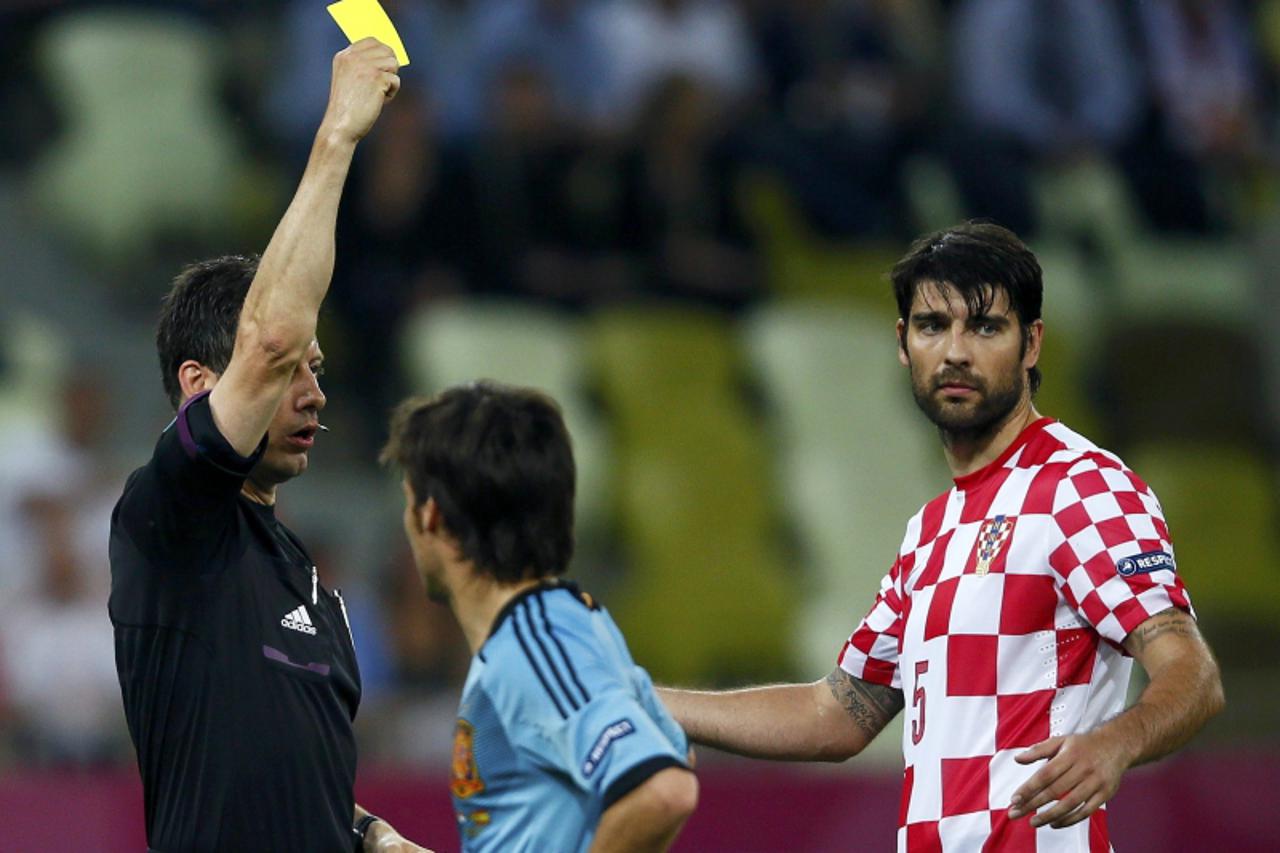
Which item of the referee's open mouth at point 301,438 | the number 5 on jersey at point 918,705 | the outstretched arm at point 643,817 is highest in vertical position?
the referee's open mouth at point 301,438

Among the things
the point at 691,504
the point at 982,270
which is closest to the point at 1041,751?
the point at 982,270

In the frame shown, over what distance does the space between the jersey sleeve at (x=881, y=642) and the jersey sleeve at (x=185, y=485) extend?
4.48 ft

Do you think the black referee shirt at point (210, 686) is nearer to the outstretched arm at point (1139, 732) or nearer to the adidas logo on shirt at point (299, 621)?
the adidas logo on shirt at point (299, 621)

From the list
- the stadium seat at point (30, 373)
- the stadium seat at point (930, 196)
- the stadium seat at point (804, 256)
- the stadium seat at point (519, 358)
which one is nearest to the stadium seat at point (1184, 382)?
the stadium seat at point (930, 196)

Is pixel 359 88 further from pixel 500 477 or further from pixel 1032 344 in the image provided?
pixel 1032 344

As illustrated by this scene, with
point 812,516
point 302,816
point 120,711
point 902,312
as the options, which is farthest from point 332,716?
point 812,516

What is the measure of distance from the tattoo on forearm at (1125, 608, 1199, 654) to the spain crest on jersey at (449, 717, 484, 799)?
115 cm

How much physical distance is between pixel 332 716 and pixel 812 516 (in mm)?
5898

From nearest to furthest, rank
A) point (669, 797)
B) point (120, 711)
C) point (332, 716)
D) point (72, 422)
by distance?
point (669, 797) → point (332, 716) → point (120, 711) → point (72, 422)

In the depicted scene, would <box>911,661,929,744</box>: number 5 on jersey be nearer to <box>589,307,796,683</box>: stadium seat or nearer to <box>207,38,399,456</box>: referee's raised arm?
<box>207,38,399,456</box>: referee's raised arm

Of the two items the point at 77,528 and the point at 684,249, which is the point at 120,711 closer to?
the point at 77,528

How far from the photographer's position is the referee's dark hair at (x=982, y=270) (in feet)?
11.6

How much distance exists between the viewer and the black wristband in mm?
3395

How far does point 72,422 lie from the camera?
Answer: 7941 mm
